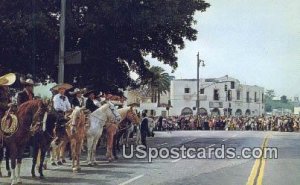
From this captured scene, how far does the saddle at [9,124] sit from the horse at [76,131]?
8.95ft

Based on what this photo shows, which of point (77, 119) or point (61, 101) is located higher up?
point (61, 101)

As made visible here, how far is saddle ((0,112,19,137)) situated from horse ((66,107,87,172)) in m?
2.73

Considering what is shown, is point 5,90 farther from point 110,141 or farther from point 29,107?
point 110,141

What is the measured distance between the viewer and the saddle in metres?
12.1

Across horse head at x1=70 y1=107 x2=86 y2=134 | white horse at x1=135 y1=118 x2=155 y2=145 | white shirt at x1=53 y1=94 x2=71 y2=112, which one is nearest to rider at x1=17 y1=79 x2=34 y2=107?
horse head at x1=70 y1=107 x2=86 y2=134

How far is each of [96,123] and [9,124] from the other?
193 inches

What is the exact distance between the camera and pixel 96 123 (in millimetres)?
16719

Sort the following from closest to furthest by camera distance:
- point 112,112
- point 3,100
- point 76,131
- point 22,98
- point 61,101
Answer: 1. point 3,100
2. point 22,98
3. point 76,131
4. point 61,101
5. point 112,112

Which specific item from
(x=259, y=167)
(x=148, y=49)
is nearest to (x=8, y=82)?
(x=259, y=167)

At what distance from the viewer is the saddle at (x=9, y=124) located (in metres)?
12.1

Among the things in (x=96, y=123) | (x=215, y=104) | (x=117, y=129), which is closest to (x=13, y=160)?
(x=96, y=123)

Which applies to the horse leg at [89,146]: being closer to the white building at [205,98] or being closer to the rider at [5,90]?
the rider at [5,90]

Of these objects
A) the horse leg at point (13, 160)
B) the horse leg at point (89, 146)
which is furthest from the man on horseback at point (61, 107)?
the horse leg at point (13, 160)

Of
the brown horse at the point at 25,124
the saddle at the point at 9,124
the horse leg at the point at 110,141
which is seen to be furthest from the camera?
the horse leg at the point at 110,141
